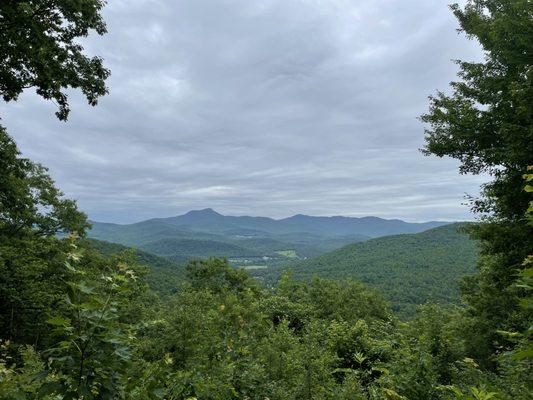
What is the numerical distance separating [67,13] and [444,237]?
201104 mm

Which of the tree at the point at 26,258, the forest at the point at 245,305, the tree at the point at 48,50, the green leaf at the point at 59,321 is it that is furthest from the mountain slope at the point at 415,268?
the green leaf at the point at 59,321

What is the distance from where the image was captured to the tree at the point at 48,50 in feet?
25.6

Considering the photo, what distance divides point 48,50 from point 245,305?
26.3 meters

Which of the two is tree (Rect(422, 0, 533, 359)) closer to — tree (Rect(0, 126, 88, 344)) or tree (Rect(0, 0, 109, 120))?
tree (Rect(0, 0, 109, 120))

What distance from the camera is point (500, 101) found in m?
12.8

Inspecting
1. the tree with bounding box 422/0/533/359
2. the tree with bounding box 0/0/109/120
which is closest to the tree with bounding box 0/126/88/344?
the tree with bounding box 0/0/109/120

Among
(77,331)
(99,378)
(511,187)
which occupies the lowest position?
(99,378)

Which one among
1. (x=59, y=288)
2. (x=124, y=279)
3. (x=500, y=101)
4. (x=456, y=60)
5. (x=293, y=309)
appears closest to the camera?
(x=124, y=279)

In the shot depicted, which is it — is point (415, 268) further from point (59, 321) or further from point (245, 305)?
point (59, 321)

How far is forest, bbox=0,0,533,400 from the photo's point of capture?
2.74m

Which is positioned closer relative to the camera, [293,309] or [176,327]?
[176,327]

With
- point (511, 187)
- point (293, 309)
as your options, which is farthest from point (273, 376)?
point (293, 309)

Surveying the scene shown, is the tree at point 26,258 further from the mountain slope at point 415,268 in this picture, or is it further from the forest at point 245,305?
the mountain slope at point 415,268

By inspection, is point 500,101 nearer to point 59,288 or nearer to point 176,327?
point 176,327
